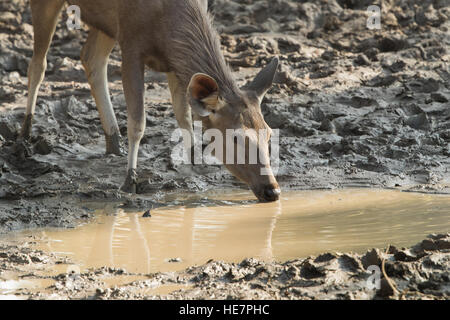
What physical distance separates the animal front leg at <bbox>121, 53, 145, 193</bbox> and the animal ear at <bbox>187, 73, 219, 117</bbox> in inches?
35.2

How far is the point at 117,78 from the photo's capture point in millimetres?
11445

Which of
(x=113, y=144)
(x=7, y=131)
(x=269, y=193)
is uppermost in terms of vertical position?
(x=7, y=131)

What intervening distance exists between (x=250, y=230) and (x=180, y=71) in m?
2.00

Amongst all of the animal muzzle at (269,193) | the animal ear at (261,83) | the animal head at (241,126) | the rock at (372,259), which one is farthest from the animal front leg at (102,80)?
the rock at (372,259)

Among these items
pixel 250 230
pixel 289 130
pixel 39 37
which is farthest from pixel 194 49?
pixel 39 37

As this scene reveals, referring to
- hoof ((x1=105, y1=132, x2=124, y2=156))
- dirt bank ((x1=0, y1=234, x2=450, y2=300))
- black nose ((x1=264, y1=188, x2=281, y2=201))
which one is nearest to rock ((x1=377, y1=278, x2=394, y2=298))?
dirt bank ((x1=0, y1=234, x2=450, y2=300))

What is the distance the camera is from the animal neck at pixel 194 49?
24.2 feet

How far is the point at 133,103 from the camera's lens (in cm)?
782

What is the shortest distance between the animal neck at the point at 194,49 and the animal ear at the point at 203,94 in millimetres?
296

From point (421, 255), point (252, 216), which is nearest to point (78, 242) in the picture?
point (252, 216)

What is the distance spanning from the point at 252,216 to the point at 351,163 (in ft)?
7.25

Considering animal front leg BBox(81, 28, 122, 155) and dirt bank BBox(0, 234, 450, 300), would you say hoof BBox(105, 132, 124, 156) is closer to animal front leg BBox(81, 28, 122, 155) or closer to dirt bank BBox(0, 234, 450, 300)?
animal front leg BBox(81, 28, 122, 155)

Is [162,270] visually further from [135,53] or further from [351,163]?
[351,163]

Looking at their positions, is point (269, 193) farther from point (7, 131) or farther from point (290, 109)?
point (7, 131)
